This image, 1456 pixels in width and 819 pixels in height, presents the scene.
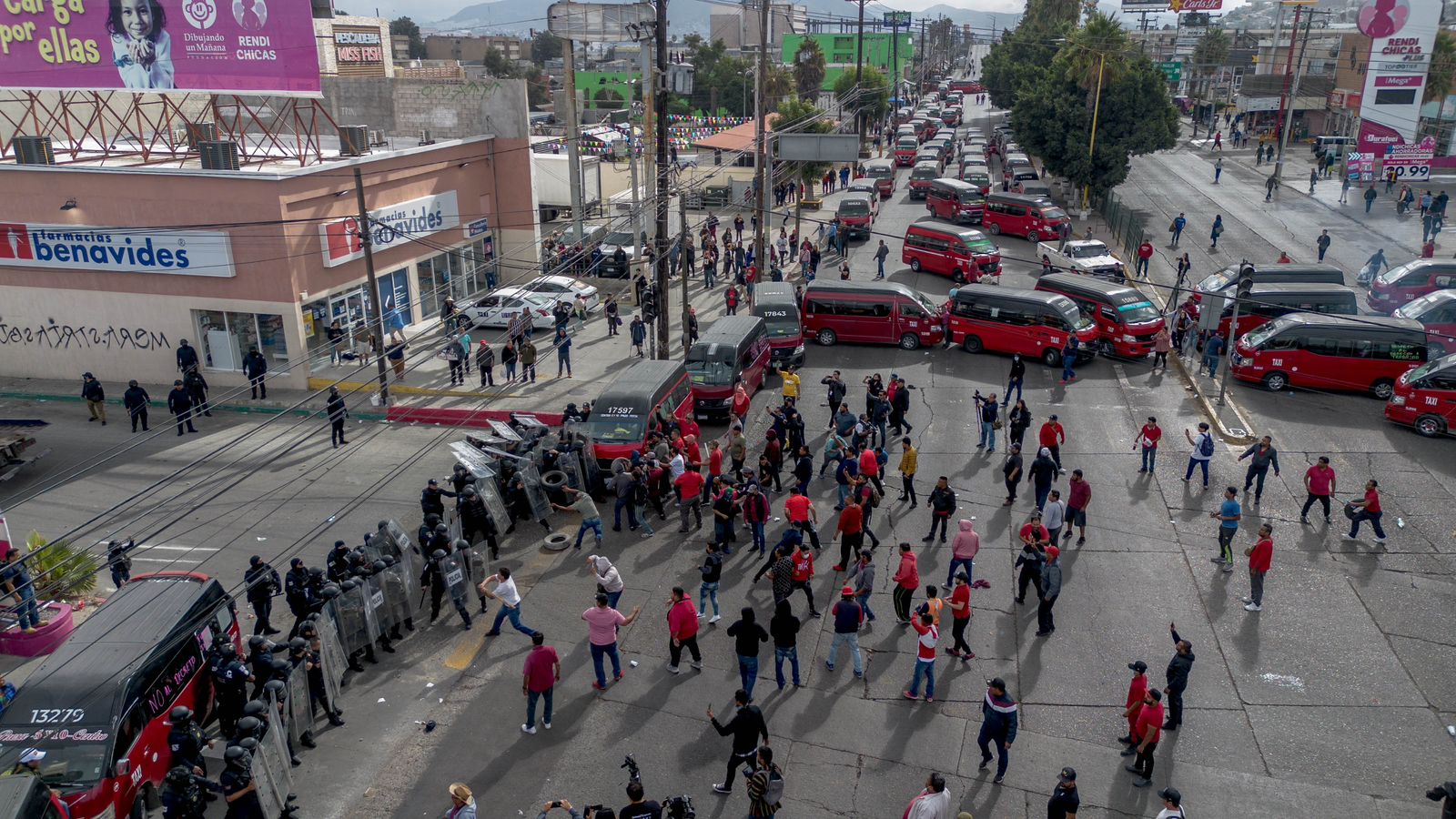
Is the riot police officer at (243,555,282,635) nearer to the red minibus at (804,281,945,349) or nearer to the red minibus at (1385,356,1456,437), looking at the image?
the red minibus at (804,281,945,349)

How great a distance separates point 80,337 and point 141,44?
8622 millimetres

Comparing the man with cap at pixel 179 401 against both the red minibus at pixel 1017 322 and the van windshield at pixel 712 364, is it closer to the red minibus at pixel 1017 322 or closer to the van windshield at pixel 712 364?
the van windshield at pixel 712 364

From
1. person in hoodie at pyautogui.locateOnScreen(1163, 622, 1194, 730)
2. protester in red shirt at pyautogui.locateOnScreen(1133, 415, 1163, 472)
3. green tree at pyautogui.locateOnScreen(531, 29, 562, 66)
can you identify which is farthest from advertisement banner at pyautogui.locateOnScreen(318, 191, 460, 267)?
green tree at pyautogui.locateOnScreen(531, 29, 562, 66)

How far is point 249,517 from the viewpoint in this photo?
20047 millimetres

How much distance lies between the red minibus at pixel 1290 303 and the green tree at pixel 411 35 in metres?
146

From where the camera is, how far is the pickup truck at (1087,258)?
35094 mm

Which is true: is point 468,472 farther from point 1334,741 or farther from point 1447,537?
point 1447,537

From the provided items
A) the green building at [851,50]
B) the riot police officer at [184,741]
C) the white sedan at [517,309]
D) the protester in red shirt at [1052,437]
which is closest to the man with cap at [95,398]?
the white sedan at [517,309]

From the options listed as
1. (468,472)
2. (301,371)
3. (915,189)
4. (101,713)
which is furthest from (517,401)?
(915,189)

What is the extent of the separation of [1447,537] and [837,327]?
16.7m

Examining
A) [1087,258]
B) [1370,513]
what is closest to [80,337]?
[1370,513]

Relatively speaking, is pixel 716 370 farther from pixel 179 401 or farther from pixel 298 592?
pixel 179 401

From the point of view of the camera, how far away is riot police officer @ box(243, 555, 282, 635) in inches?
570

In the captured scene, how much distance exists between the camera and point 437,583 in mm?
15320
